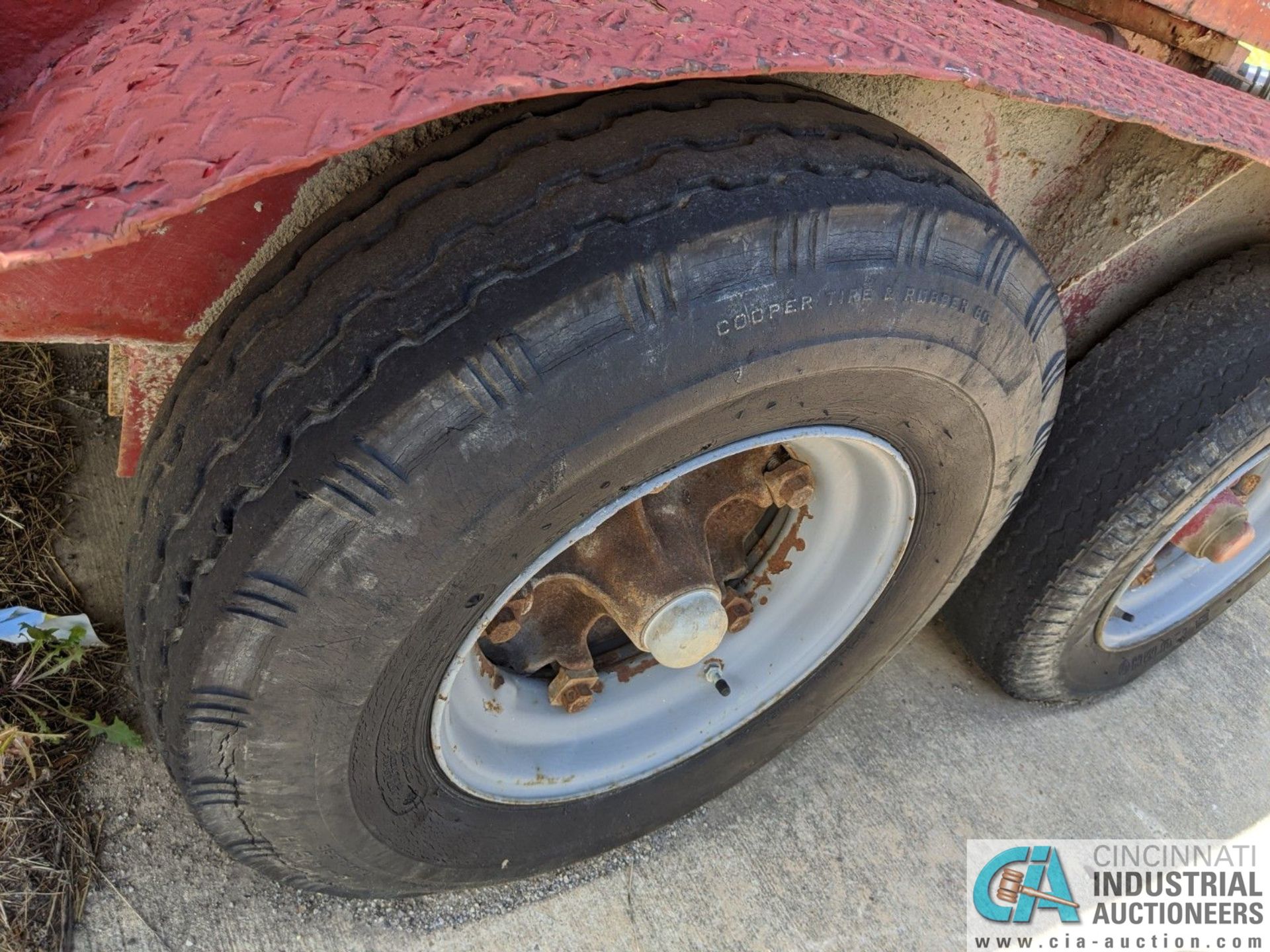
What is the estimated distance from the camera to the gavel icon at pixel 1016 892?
6.30ft

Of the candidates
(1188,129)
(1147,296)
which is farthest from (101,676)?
(1147,296)

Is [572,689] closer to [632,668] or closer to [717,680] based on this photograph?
[632,668]

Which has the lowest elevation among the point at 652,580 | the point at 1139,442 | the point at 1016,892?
the point at 1016,892

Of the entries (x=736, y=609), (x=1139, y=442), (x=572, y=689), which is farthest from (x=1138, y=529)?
(x=572, y=689)

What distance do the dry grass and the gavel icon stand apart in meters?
1.80

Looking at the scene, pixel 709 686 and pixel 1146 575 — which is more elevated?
pixel 1146 575

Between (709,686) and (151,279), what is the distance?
1.19 m

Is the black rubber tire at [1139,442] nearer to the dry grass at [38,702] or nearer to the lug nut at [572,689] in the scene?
the lug nut at [572,689]

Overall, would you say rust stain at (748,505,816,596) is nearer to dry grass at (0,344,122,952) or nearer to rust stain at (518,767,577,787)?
rust stain at (518,767,577,787)

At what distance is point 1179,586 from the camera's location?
89.4 inches

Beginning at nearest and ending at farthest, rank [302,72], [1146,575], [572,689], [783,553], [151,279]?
[302,72] < [151,279] < [572,689] < [783,553] < [1146,575]

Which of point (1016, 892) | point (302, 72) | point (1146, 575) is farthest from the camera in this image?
point (1146, 575)

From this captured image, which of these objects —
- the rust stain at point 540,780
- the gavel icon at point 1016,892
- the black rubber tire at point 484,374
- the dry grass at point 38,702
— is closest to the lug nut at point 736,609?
the rust stain at point 540,780

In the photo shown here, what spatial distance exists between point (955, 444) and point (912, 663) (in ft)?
3.39
